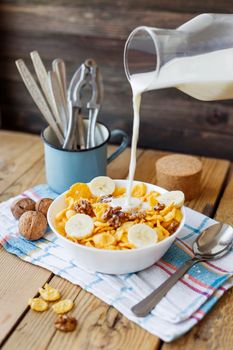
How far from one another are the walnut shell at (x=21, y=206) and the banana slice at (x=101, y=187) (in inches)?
5.2

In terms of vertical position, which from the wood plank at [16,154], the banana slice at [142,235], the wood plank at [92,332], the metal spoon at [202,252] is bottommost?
the wood plank at [16,154]

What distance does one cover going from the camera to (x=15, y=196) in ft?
3.73

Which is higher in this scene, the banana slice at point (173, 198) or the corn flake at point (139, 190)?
the banana slice at point (173, 198)

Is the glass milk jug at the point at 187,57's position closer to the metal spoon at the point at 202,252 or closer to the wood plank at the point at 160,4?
the metal spoon at the point at 202,252

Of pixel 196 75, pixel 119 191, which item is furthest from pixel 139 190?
pixel 196 75

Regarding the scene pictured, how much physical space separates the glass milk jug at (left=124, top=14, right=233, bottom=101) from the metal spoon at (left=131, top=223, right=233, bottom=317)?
0.24m

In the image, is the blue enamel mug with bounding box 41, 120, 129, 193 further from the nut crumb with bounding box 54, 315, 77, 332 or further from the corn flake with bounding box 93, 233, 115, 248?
the nut crumb with bounding box 54, 315, 77, 332

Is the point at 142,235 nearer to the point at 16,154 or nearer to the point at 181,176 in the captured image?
the point at 181,176

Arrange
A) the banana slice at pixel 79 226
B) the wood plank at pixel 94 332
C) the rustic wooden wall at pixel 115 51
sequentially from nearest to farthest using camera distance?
the wood plank at pixel 94 332, the banana slice at pixel 79 226, the rustic wooden wall at pixel 115 51

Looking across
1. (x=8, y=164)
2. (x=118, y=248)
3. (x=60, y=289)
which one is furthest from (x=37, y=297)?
(x=8, y=164)

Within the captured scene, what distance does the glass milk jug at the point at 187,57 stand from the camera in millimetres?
827

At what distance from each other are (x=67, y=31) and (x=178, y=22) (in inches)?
11.8

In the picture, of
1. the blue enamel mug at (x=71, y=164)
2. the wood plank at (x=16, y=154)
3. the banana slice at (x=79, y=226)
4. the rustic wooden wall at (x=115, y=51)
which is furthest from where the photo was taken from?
the rustic wooden wall at (x=115, y=51)

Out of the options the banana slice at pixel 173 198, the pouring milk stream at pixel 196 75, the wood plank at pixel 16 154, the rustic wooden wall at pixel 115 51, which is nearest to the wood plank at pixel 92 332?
the banana slice at pixel 173 198
